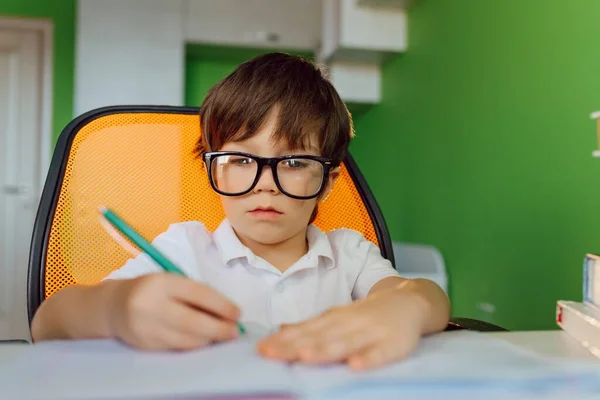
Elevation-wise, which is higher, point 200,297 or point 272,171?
point 272,171

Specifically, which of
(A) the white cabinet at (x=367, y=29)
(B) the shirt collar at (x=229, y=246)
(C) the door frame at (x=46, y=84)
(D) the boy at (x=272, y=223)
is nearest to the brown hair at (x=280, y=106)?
(D) the boy at (x=272, y=223)

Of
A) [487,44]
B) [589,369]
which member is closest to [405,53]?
[487,44]

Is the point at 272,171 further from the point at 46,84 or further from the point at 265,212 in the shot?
the point at 46,84

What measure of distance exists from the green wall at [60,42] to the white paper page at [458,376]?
3.07m

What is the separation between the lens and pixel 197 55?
305 centimetres

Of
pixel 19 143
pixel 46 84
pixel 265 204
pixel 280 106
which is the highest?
pixel 46 84

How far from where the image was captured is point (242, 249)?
0.78 meters

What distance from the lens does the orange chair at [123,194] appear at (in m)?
0.80

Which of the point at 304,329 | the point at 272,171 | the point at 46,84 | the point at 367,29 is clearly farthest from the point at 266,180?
the point at 46,84

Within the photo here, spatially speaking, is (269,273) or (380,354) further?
(269,273)

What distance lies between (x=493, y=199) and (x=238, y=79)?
93 centimetres

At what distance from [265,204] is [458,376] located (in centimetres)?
45

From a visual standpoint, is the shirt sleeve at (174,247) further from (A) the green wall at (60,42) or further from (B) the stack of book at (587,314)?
(A) the green wall at (60,42)

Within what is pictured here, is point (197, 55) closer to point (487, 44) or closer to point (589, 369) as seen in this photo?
point (487, 44)
